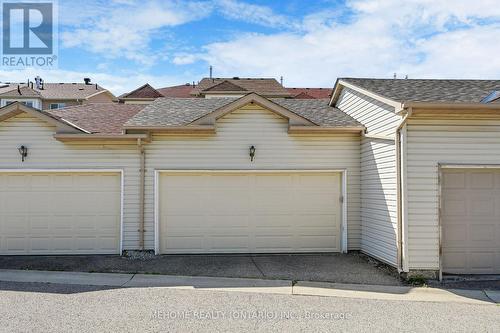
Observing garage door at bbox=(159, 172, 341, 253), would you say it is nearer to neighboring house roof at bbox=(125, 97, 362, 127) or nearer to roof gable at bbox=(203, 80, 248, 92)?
neighboring house roof at bbox=(125, 97, 362, 127)

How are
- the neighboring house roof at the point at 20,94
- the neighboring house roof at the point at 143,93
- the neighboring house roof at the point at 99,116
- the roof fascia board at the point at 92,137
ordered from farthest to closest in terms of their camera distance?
the neighboring house roof at the point at 20,94, the neighboring house roof at the point at 143,93, the neighboring house roof at the point at 99,116, the roof fascia board at the point at 92,137

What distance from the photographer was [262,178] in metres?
10.1

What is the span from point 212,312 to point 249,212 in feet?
13.8

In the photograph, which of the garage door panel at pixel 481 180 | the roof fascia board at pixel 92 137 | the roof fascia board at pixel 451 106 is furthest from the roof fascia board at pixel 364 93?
the roof fascia board at pixel 92 137

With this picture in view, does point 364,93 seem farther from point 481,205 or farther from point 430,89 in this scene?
point 481,205

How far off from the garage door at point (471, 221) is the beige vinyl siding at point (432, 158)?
328 mm

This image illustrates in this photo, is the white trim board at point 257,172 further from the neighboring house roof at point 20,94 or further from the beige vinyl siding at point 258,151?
the neighboring house roof at point 20,94

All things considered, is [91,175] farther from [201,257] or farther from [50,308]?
[50,308]

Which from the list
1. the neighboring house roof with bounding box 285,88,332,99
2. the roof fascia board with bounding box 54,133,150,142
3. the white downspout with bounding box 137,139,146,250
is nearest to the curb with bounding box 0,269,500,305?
the white downspout with bounding box 137,139,146,250

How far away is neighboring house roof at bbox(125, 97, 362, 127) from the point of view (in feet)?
33.2

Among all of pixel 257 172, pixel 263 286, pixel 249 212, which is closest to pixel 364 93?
pixel 257 172

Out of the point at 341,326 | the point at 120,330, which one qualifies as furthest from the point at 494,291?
the point at 120,330

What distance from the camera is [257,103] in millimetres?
9961

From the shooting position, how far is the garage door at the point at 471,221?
26.7 feet
